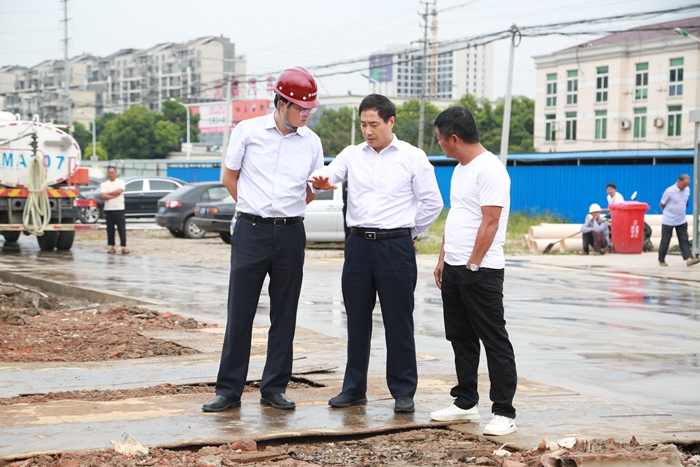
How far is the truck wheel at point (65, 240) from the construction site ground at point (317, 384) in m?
7.24

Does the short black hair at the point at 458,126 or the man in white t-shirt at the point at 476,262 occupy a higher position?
the short black hair at the point at 458,126

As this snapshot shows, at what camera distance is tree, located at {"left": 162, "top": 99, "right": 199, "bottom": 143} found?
11725 centimetres

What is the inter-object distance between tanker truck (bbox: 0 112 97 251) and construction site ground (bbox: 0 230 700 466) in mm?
5469

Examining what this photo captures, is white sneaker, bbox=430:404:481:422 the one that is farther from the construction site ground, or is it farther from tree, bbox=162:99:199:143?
tree, bbox=162:99:199:143

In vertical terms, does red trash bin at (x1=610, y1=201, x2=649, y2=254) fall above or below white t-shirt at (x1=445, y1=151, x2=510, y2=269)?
below

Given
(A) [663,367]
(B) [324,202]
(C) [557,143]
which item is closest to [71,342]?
(A) [663,367]

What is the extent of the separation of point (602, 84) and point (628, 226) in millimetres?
49355

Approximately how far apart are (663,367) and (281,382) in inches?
143


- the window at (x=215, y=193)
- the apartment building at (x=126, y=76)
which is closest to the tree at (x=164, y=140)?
the apartment building at (x=126, y=76)

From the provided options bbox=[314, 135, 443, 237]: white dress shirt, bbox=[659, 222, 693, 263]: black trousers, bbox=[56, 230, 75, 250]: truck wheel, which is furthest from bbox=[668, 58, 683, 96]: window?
bbox=[314, 135, 443, 237]: white dress shirt

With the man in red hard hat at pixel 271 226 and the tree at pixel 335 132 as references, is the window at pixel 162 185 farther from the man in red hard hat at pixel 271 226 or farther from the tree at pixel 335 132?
the tree at pixel 335 132

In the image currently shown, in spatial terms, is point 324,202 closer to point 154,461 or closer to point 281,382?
point 281,382

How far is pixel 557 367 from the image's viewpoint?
7.48 meters

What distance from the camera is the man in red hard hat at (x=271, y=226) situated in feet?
18.3
